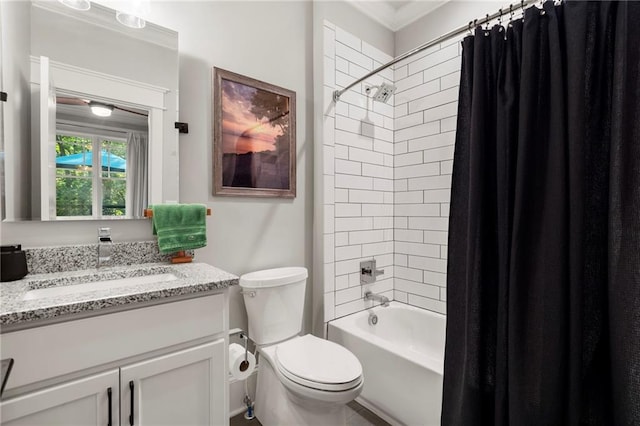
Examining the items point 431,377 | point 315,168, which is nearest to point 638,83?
point 431,377

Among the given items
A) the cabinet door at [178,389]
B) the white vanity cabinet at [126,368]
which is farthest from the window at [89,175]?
the cabinet door at [178,389]

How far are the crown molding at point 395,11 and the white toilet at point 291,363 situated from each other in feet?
6.72

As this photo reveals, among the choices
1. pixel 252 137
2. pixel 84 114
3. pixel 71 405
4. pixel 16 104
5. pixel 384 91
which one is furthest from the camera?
pixel 384 91

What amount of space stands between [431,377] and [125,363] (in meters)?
1.35

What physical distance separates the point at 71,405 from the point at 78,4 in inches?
62.5

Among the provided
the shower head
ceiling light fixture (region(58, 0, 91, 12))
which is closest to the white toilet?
the shower head

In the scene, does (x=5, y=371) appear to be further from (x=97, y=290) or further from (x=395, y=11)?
(x=395, y=11)

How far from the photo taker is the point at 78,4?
1309mm

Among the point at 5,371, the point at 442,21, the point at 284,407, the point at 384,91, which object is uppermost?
the point at 442,21

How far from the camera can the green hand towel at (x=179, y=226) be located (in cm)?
143

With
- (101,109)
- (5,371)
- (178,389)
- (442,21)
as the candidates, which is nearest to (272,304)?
(178,389)

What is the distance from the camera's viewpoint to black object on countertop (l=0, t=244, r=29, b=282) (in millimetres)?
1099

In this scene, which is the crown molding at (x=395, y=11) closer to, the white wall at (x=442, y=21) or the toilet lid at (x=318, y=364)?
the white wall at (x=442, y=21)

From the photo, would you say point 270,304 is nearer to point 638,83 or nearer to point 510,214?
point 510,214
